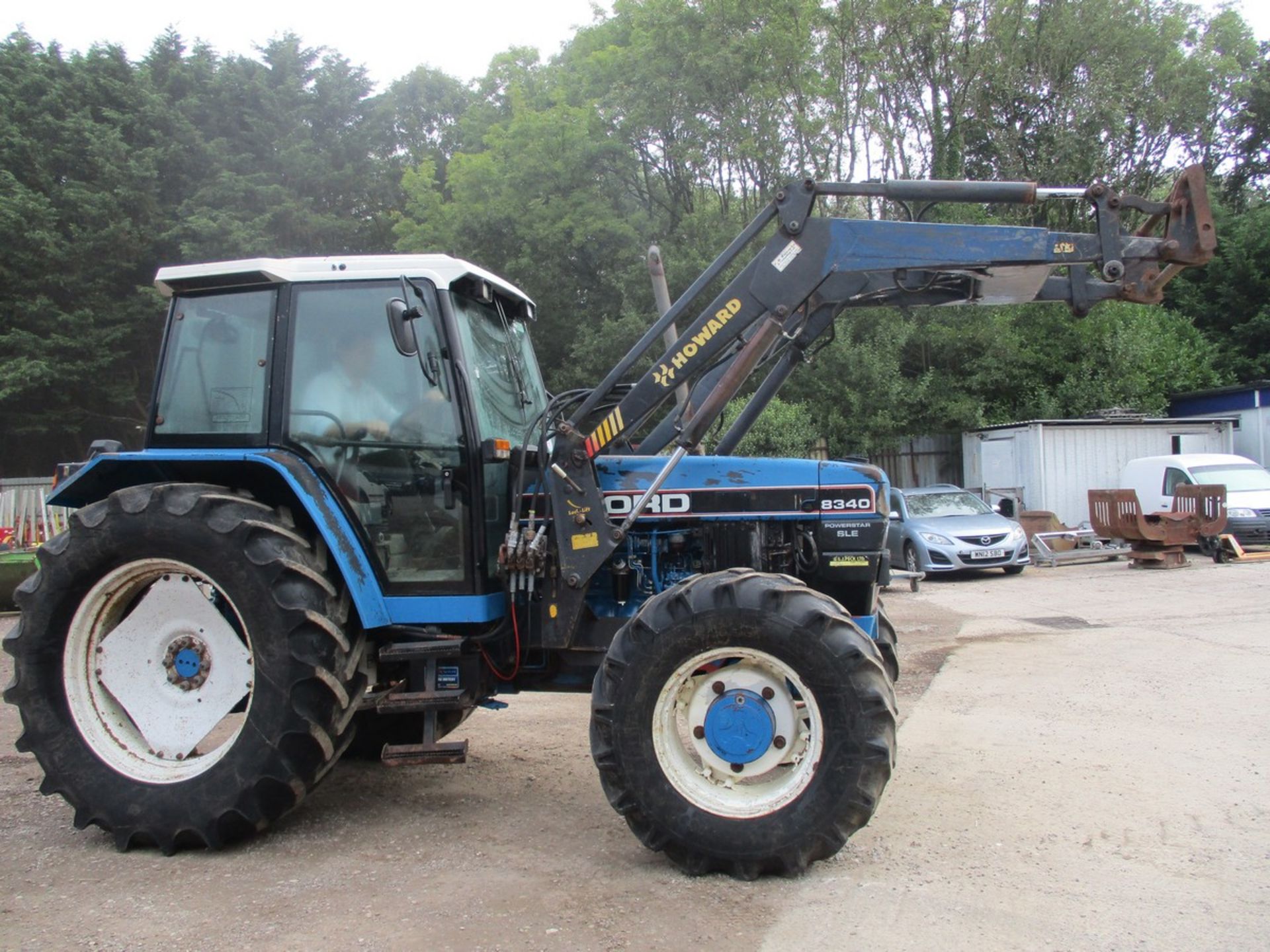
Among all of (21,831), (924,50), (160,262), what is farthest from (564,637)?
(160,262)

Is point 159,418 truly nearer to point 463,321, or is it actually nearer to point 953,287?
point 463,321

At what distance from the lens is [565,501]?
4.51 meters

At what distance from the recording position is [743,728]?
3.99 meters

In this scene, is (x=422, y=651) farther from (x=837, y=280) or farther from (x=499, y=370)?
(x=837, y=280)

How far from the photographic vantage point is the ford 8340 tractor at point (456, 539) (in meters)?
4.01

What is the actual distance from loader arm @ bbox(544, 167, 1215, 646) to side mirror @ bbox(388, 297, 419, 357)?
0.77 metres

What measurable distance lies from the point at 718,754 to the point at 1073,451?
18.5 meters

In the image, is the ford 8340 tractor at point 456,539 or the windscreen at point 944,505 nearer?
the ford 8340 tractor at point 456,539

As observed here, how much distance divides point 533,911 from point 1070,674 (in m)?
5.84

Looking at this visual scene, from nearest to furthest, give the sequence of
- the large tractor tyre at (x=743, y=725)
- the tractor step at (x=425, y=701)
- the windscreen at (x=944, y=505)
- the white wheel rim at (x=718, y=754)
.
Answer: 1. the large tractor tyre at (x=743, y=725)
2. the white wheel rim at (x=718, y=754)
3. the tractor step at (x=425, y=701)
4. the windscreen at (x=944, y=505)

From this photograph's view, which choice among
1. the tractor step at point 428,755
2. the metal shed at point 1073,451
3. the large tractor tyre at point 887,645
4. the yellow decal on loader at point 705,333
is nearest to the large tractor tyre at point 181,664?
the tractor step at point 428,755

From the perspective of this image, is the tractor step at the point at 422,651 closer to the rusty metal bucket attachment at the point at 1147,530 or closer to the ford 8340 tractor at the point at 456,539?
the ford 8340 tractor at the point at 456,539

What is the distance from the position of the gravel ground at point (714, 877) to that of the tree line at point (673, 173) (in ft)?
49.3

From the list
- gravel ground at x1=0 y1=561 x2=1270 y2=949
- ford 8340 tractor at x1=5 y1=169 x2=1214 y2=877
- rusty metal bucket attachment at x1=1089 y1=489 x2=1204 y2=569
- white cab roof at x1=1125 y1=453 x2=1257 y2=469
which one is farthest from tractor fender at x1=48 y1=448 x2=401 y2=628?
white cab roof at x1=1125 y1=453 x2=1257 y2=469
